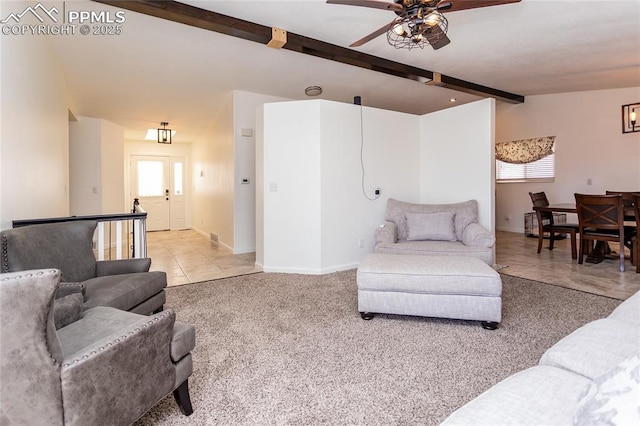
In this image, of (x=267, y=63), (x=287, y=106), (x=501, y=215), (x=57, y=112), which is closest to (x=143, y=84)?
(x=57, y=112)

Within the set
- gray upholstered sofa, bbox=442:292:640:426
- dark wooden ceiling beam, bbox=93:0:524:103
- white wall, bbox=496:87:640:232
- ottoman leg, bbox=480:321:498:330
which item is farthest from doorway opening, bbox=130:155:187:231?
gray upholstered sofa, bbox=442:292:640:426

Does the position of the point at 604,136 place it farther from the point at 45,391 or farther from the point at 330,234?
the point at 45,391

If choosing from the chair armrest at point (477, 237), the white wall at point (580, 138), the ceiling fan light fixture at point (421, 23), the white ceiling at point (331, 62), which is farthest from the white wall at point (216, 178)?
the white wall at point (580, 138)

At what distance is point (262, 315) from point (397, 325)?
1.12 metres

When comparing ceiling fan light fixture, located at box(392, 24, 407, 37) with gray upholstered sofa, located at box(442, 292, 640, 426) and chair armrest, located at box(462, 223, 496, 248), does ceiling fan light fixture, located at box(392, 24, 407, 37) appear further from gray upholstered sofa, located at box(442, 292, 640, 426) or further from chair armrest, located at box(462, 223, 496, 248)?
Answer: gray upholstered sofa, located at box(442, 292, 640, 426)

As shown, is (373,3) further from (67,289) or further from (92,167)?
(92,167)

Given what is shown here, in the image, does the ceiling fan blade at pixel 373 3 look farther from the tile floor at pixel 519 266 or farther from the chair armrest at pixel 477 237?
the tile floor at pixel 519 266

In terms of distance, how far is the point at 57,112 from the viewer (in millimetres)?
3828

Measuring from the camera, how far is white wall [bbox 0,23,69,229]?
217cm

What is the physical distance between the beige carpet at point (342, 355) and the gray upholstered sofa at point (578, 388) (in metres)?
0.63

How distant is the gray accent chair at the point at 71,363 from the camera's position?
3.01ft

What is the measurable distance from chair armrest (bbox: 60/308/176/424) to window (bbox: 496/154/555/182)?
7.68 metres

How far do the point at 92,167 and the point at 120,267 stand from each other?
4.74 meters

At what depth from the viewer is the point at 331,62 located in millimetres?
4574
